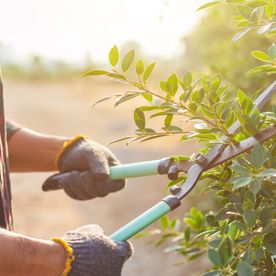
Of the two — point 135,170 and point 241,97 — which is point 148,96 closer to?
point 241,97

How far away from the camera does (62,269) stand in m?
1.71

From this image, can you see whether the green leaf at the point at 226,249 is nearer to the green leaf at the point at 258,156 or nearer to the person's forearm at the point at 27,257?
the green leaf at the point at 258,156

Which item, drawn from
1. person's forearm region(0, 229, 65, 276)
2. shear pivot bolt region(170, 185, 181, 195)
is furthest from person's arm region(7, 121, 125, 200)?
person's forearm region(0, 229, 65, 276)

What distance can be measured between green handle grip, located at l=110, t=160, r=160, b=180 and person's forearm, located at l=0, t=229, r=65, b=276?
1.41ft

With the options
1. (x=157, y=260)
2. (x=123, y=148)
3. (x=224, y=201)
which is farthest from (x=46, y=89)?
(x=224, y=201)

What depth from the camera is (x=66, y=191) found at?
230 centimetres

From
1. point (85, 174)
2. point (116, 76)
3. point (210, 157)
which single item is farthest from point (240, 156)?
point (85, 174)

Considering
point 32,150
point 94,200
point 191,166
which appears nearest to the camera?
point 191,166

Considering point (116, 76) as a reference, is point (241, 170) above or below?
below

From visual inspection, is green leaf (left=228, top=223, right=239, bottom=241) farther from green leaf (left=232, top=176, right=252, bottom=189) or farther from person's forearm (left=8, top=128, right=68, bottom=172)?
person's forearm (left=8, top=128, right=68, bottom=172)

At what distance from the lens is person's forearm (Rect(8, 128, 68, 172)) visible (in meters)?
2.56

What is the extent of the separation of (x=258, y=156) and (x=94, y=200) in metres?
5.52

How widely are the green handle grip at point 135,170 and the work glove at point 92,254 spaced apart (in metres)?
0.30

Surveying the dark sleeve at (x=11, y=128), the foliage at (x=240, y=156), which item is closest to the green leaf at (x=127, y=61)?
the foliage at (x=240, y=156)
